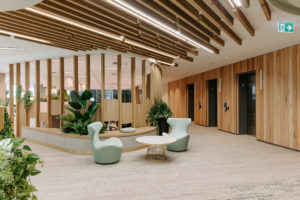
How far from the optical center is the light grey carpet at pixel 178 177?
2.99 metres

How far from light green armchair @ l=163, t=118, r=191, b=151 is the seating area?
0.03 m

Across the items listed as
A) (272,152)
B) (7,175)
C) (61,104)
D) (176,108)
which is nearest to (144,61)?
(61,104)

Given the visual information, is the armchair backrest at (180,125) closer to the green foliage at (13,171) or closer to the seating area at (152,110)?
the seating area at (152,110)

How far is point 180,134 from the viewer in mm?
5738

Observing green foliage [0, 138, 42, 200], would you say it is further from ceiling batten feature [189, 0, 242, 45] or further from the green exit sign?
the green exit sign

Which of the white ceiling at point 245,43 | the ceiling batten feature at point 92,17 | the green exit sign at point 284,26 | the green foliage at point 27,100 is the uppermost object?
the white ceiling at point 245,43

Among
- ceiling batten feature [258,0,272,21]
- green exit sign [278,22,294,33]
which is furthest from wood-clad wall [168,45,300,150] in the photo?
ceiling batten feature [258,0,272,21]

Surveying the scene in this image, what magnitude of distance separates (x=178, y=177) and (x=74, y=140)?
3.31 metres

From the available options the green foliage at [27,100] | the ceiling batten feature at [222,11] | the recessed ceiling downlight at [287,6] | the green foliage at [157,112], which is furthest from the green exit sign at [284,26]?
the green foliage at [27,100]

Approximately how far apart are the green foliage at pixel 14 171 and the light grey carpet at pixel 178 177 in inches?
71.4

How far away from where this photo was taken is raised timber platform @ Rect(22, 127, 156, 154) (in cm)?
529

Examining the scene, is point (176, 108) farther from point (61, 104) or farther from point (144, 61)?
point (61, 104)

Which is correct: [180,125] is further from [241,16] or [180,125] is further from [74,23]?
[74,23]

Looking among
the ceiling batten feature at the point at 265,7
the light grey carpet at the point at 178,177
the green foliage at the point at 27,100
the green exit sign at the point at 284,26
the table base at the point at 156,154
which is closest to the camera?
the light grey carpet at the point at 178,177
